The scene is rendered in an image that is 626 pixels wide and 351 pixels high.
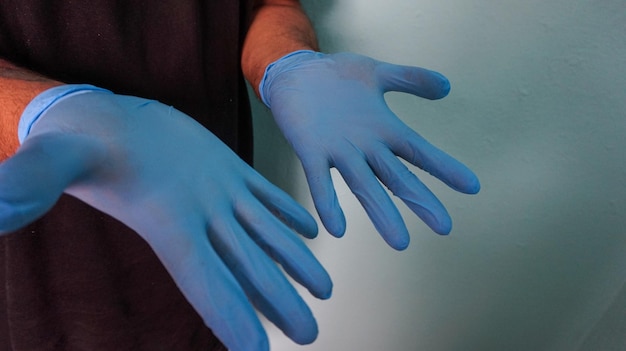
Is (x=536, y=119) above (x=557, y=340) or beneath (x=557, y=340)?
above

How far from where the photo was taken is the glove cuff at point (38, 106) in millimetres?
380

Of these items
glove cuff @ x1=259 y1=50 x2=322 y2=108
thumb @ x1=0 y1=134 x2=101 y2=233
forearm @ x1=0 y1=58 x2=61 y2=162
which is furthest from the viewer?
glove cuff @ x1=259 y1=50 x2=322 y2=108

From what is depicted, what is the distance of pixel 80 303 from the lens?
567mm

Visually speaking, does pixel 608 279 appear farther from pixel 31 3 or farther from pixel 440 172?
pixel 31 3

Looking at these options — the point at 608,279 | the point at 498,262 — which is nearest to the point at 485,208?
the point at 498,262

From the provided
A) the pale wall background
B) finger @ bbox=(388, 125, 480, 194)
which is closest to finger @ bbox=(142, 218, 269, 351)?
finger @ bbox=(388, 125, 480, 194)

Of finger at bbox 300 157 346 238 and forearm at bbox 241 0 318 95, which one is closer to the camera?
finger at bbox 300 157 346 238

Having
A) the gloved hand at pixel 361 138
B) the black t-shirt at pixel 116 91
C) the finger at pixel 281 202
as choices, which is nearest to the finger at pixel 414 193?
the gloved hand at pixel 361 138

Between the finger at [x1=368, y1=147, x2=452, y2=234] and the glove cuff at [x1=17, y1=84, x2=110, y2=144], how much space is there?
0.29 meters

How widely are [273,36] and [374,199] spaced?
10.3 inches

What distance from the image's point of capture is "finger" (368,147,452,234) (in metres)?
0.46

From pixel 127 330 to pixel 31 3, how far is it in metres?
0.40

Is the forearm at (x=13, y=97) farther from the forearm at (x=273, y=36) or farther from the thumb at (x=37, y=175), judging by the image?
the forearm at (x=273, y=36)

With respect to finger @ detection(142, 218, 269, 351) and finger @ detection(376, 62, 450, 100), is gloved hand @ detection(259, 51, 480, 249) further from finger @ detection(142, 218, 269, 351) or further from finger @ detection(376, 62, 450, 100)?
finger @ detection(142, 218, 269, 351)
